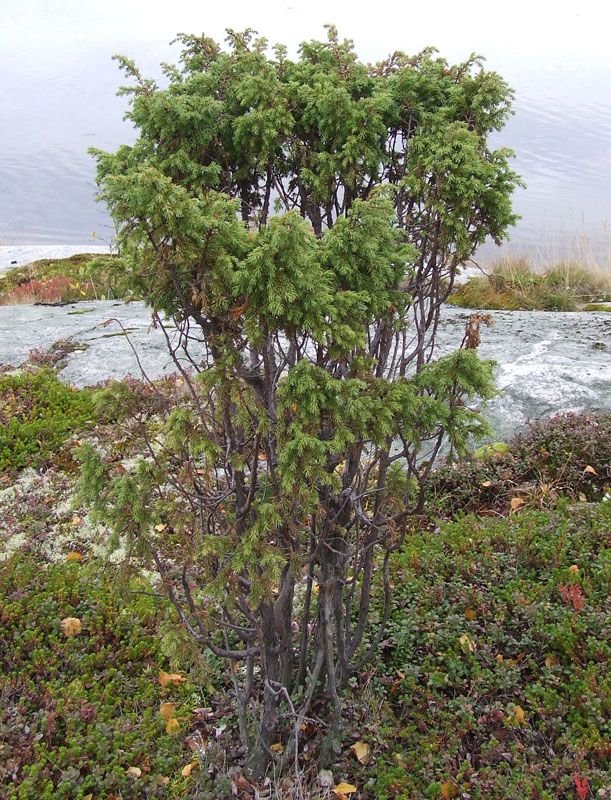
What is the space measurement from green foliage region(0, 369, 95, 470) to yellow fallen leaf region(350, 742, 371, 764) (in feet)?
12.6

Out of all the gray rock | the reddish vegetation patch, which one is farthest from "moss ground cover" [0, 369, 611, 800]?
the reddish vegetation patch

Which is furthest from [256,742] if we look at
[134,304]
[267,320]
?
[134,304]

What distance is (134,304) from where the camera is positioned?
10.9 m

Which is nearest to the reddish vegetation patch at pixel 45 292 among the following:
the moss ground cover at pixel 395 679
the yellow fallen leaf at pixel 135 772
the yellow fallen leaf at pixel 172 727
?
the moss ground cover at pixel 395 679

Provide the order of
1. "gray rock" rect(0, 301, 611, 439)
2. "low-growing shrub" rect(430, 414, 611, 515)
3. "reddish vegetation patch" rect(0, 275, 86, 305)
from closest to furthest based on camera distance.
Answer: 1. "low-growing shrub" rect(430, 414, 611, 515)
2. "gray rock" rect(0, 301, 611, 439)
3. "reddish vegetation patch" rect(0, 275, 86, 305)

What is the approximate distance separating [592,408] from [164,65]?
480 cm

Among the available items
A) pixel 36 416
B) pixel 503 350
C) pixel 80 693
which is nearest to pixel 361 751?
pixel 80 693

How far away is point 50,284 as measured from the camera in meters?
12.3

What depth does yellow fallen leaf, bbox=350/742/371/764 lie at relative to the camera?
3.06 metres

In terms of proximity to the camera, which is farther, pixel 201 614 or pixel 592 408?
pixel 592 408

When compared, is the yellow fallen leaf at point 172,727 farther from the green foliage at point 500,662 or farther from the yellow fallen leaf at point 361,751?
the green foliage at point 500,662

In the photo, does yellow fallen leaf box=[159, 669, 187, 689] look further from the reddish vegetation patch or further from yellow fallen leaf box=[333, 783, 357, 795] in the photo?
the reddish vegetation patch

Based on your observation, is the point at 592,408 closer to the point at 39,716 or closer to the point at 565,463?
the point at 565,463

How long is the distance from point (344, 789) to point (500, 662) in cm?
106
